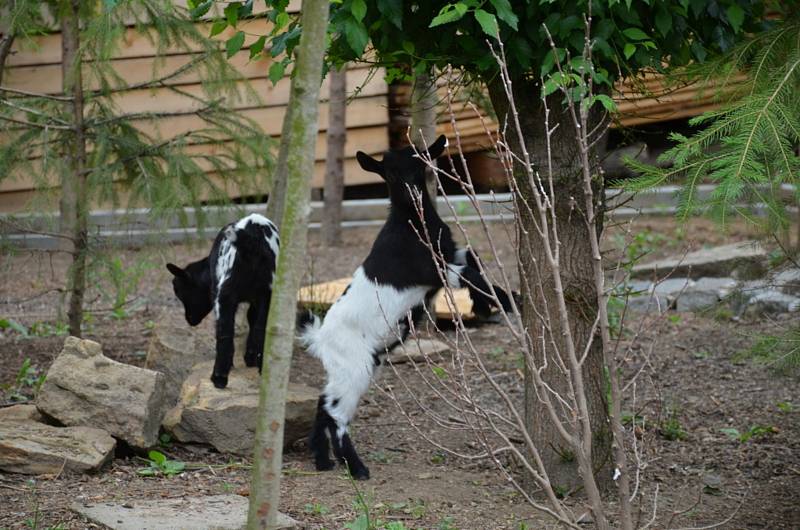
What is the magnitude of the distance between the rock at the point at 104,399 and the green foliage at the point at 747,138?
10.6 ft

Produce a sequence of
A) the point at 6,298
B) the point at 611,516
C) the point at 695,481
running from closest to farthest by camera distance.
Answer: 1. the point at 611,516
2. the point at 695,481
3. the point at 6,298

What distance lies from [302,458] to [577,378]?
3.00 m

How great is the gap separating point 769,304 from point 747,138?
5.40 m

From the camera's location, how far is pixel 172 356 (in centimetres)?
718

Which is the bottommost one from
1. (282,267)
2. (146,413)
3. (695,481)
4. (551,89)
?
(695,481)

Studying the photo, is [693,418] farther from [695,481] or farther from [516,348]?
[516,348]

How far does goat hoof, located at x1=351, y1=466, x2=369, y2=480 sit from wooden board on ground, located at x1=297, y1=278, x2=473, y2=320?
8.86 ft

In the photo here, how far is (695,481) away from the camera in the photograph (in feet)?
19.4

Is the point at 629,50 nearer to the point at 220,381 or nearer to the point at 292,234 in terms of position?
the point at 292,234

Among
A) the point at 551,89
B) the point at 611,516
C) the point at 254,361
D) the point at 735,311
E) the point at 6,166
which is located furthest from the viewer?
the point at 735,311

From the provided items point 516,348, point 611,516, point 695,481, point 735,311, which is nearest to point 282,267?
point 611,516

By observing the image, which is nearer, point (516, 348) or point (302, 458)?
point (302, 458)

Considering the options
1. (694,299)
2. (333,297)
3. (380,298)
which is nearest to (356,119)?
(333,297)

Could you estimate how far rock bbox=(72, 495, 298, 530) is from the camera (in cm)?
435
